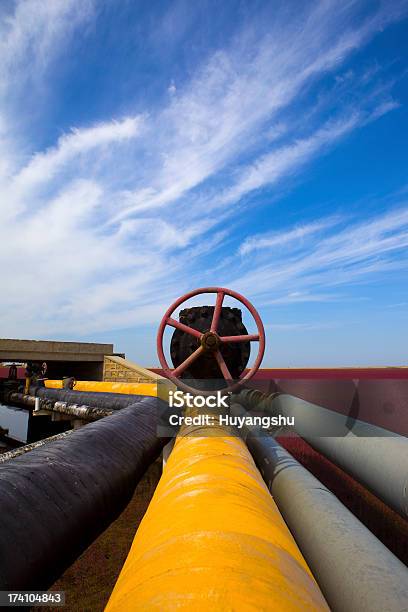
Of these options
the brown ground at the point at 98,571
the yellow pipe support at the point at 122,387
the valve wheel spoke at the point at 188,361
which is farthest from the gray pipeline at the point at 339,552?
the yellow pipe support at the point at 122,387

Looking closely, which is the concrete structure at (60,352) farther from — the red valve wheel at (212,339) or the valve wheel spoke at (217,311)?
the valve wheel spoke at (217,311)

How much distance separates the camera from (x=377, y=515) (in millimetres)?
3324

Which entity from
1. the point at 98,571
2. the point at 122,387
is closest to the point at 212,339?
the point at 98,571

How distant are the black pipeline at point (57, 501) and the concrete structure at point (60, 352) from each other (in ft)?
36.8

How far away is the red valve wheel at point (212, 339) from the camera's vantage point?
305 cm

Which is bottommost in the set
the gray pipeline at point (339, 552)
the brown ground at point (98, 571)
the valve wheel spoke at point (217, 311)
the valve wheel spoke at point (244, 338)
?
the brown ground at point (98, 571)

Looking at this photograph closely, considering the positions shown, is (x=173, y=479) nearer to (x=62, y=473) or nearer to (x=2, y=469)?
(x=62, y=473)

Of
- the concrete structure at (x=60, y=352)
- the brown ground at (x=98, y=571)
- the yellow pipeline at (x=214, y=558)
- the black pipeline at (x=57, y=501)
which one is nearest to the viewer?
the yellow pipeline at (x=214, y=558)

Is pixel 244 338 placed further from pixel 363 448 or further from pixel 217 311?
pixel 363 448

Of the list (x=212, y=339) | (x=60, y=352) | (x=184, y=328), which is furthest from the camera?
(x=60, y=352)

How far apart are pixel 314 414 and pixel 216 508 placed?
2617mm

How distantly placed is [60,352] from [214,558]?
518 inches

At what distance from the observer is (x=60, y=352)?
1291 centimetres

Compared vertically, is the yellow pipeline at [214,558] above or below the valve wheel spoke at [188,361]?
below
